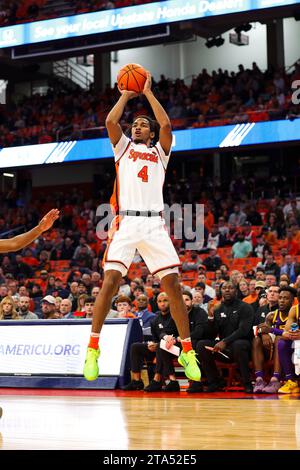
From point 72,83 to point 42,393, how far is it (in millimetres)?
22456

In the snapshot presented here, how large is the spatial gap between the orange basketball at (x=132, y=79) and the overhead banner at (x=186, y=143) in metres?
13.3

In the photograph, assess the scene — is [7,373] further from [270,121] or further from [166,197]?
[166,197]

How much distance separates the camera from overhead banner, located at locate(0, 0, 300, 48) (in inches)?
773

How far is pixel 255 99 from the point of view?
21156mm

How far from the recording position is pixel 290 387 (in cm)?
896

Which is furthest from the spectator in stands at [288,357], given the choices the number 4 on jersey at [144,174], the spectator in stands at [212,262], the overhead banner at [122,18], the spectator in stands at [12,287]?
the overhead banner at [122,18]

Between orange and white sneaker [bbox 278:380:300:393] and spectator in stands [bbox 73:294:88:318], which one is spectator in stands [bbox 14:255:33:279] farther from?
orange and white sneaker [bbox 278:380:300:393]

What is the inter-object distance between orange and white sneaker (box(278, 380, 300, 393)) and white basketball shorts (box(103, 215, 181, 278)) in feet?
11.8

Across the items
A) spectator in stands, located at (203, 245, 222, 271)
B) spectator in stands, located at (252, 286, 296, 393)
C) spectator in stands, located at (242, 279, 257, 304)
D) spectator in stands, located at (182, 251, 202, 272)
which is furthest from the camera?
spectator in stands, located at (182, 251, 202, 272)

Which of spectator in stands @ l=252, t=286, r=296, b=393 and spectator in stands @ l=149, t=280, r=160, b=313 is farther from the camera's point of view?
spectator in stands @ l=149, t=280, r=160, b=313

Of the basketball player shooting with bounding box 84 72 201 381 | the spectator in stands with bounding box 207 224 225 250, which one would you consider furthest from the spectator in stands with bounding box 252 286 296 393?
the spectator in stands with bounding box 207 224 225 250

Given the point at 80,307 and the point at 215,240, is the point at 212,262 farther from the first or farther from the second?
the point at 80,307

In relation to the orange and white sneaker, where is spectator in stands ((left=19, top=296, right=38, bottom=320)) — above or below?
above

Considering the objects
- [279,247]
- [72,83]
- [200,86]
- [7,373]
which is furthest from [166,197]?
[7,373]
